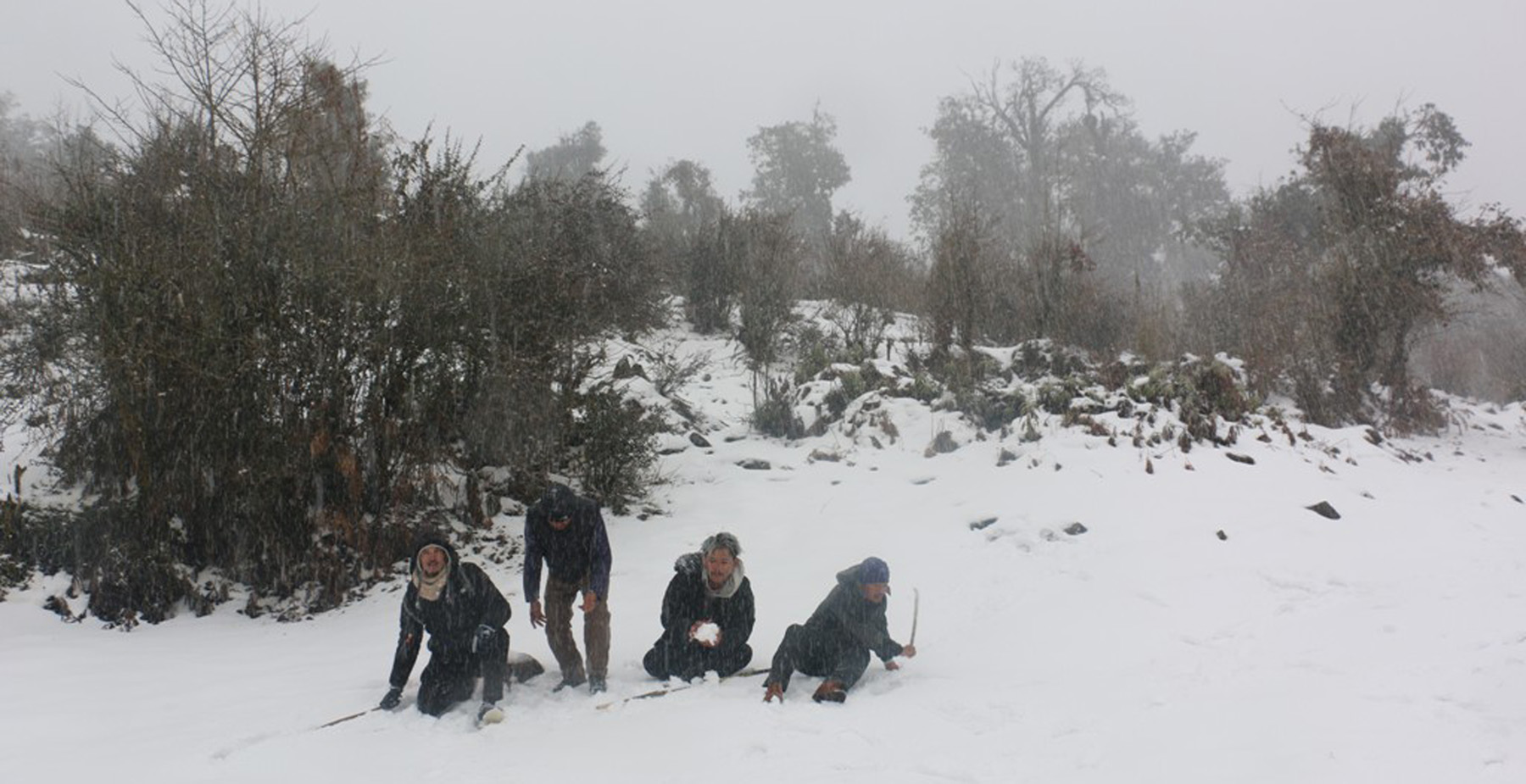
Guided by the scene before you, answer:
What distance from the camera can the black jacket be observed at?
182 inches

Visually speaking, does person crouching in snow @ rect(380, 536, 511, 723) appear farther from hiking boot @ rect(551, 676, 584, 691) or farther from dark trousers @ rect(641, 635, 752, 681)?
dark trousers @ rect(641, 635, 752, 681)

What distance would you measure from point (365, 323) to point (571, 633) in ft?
11.4

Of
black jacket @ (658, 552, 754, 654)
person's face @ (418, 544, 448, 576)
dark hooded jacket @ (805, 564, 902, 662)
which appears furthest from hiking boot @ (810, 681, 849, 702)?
person's face @ (418, 544, 448, 576)

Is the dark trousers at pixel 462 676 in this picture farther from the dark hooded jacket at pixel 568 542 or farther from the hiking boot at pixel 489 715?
the dark hooded jacket at pixel 568 542

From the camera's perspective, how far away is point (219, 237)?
608cm

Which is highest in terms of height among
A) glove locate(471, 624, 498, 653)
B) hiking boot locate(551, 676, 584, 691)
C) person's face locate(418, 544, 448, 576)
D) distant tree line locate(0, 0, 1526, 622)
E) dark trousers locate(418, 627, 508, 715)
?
distant tree line locate(0, 0, 1526, 622)

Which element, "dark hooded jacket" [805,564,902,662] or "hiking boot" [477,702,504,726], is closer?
"hiking boot" [477,702,504,726]

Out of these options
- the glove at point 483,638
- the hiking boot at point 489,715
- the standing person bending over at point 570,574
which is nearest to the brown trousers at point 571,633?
the standing person bending over at point 570,574

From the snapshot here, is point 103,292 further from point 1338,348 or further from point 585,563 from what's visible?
point 1338,348

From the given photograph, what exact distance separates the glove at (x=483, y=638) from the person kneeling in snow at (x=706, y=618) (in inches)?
A: 37.2

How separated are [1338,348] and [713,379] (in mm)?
9419

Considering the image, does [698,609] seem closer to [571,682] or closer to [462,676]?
[571,682]

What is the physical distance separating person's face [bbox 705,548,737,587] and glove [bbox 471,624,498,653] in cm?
122

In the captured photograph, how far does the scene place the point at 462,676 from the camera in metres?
4.18
